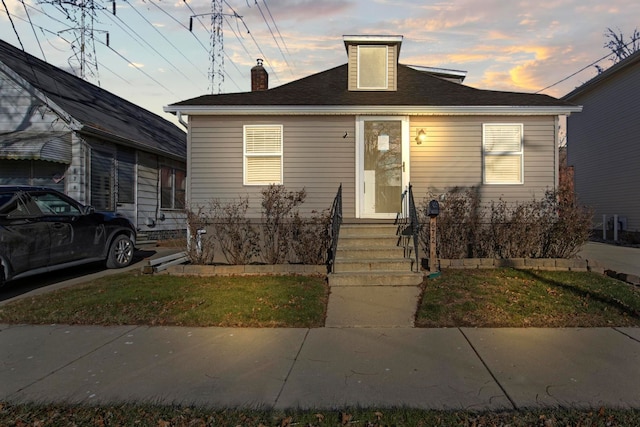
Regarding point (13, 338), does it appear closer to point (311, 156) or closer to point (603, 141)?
point (311, 156)

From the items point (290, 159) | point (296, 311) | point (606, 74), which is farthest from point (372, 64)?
point (606, 74)

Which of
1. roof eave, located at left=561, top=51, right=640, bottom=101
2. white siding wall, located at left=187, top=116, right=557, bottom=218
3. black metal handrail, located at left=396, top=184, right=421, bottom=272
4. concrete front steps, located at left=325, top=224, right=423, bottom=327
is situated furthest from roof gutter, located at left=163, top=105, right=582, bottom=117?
roof eave, located at left=561, top=51, right=640, bottom=101

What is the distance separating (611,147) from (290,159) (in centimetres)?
1337

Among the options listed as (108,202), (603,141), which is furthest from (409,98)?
(603,141)

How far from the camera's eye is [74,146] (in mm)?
11891

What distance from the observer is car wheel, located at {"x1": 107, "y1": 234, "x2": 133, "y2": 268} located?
29.8 ft

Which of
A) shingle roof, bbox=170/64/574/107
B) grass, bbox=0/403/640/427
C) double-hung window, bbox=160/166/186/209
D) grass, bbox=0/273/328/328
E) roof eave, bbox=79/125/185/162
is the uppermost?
shingle roof, bbox=170/64/574/107

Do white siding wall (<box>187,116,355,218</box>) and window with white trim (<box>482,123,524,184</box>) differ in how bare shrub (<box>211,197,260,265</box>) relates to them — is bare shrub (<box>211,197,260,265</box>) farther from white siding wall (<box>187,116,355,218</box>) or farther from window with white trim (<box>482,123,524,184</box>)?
window with white trim (<box>482,123,524,184</box>)

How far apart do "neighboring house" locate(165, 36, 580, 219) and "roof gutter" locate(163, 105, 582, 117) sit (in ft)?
0.17

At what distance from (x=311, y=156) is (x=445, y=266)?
391 centimetres

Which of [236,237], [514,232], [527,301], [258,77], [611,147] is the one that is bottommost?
[527,301]

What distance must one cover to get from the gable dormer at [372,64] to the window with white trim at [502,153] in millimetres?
2652

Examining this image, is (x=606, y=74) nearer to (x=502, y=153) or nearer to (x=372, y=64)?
(x=502, y=153)

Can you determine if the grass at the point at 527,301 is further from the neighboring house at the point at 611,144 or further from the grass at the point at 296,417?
the neighboring house at the point at 611,144
